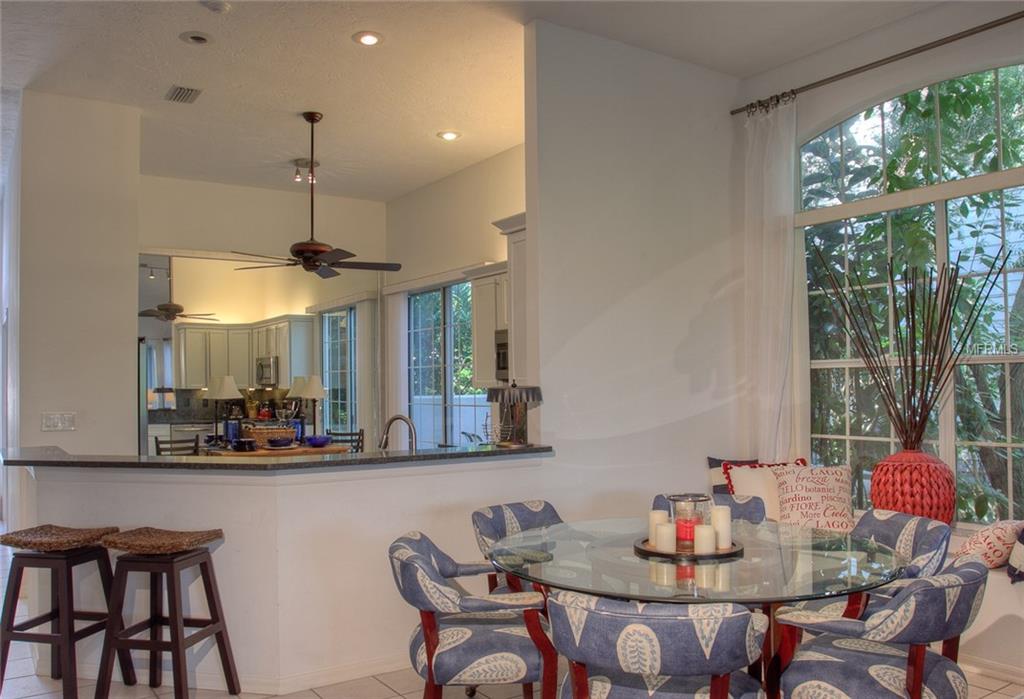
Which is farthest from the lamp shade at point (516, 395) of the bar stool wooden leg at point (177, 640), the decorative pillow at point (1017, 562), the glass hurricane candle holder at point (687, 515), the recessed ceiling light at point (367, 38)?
the decorative pillow at point (1017, 562)

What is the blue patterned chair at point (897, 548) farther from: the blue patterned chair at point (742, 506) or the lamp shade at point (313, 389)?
the lamp shade at point (313, 389)

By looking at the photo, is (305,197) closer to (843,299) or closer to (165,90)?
(165,90)

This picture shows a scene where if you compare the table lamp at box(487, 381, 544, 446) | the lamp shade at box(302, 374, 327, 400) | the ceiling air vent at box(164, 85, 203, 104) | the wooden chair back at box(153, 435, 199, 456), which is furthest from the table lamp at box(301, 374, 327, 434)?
the table lamp at box(487, 381, 544, 446)

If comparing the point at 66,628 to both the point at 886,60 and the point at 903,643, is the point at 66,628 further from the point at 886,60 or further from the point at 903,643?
the point at 886,60

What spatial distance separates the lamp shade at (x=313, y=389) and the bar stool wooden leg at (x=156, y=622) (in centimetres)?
424

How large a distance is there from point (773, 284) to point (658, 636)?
3.10 m

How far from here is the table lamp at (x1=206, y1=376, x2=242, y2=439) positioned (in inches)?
289

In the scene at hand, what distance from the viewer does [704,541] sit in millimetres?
2617

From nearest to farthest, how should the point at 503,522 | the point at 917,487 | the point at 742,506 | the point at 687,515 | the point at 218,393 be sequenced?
the point at 687,515 → the point at 503,522 → the point at 742,506 → the point at 917,487 → the point at 218,393

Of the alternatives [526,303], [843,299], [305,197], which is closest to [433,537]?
[526,303]

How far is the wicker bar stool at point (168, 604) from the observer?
123 inches

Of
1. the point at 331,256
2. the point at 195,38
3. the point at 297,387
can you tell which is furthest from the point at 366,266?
the point at 297,387

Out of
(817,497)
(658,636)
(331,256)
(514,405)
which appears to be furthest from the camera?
(331,256)

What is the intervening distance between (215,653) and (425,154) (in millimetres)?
4094
